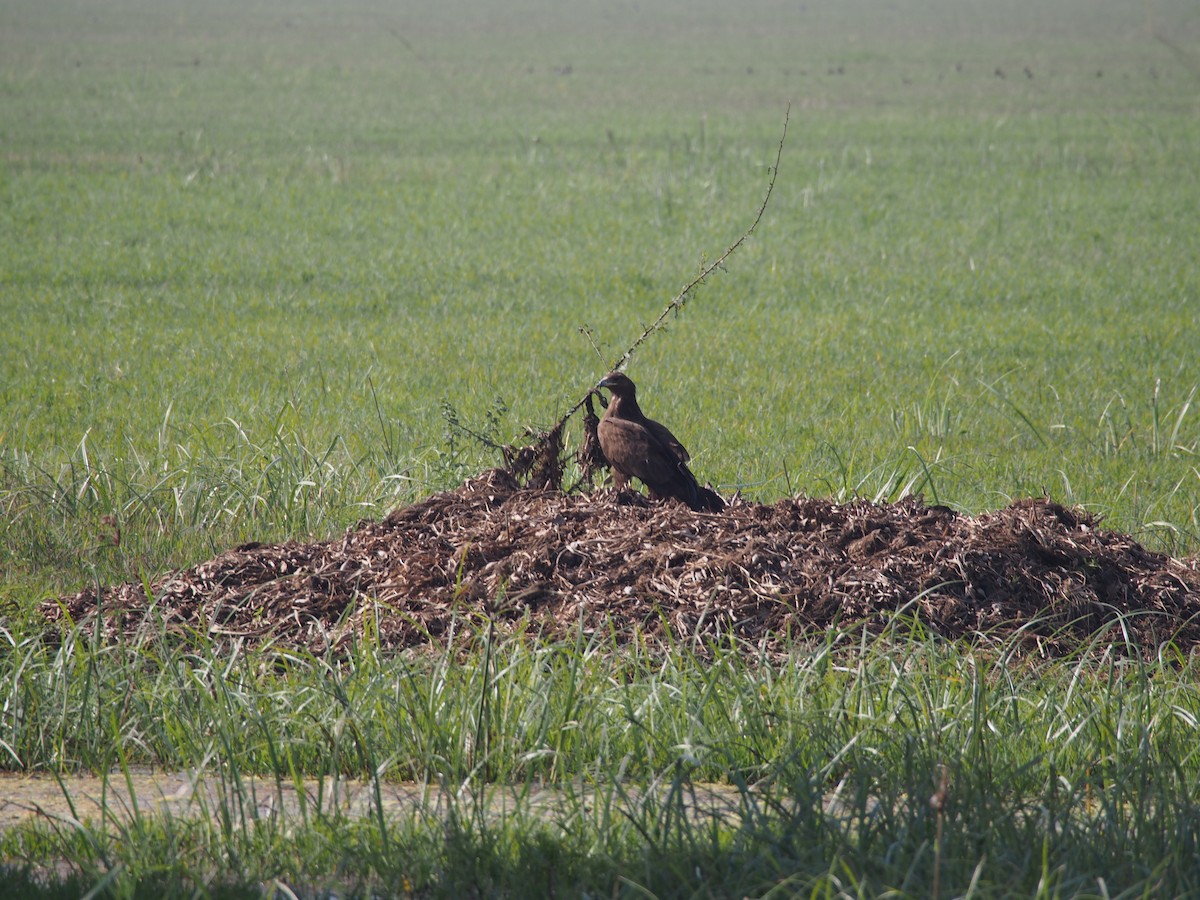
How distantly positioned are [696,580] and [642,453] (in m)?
0.74

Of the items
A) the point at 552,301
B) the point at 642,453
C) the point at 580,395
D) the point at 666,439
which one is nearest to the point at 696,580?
the point at 642,453

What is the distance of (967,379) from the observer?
33.7ft

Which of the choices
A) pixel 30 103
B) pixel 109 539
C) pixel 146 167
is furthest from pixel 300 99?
pixel 109 539

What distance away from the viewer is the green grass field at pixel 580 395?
302 cm

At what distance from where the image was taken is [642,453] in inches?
201

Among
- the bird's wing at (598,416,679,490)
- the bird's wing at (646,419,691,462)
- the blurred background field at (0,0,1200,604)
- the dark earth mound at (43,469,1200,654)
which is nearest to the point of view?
the dark earth mound at (43,469,1200,654)

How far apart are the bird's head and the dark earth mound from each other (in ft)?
1.66

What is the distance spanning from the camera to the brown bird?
16.8 feet

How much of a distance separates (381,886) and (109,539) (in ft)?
11.3

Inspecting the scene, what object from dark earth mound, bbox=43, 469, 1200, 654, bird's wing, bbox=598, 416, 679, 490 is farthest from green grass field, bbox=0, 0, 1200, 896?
bird's wing, bbox=598, 416, 679, 490

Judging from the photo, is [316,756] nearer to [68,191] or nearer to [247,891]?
[247,891]

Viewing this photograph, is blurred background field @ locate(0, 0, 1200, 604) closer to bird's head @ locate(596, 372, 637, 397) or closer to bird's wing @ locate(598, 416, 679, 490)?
bird's wing @ locate(598, 416, 679, 490)

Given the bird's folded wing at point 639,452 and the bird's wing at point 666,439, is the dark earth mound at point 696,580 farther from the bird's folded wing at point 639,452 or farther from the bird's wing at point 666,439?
the bird's wing at point 666,439

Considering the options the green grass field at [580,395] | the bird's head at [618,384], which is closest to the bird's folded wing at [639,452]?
the bird's head at [618,384]
